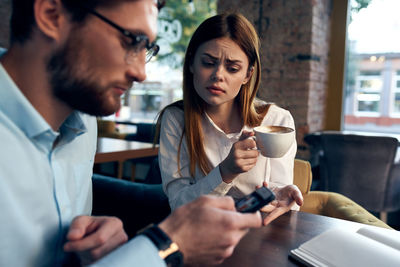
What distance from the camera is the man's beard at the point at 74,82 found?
2.48ft

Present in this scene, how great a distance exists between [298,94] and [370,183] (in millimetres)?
1136

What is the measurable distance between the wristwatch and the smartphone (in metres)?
0.18

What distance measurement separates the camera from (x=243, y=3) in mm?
3697

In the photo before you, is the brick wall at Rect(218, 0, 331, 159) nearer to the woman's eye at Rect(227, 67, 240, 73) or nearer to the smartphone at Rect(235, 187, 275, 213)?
the woman's eye at Rect(227, 67, 240, 73)

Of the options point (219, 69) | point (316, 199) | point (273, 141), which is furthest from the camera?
point (316, 199)

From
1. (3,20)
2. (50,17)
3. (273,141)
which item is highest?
(3,20)

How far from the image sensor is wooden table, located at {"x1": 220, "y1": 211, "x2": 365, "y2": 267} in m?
0.80

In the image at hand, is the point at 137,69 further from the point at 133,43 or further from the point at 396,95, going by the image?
the point at 396,95

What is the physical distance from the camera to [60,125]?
0.86 metres

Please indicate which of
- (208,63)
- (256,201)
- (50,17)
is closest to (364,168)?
(208,63)

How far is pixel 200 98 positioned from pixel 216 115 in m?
0.11

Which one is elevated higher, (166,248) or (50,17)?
(50,17)

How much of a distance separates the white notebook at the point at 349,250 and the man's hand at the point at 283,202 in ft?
0.76

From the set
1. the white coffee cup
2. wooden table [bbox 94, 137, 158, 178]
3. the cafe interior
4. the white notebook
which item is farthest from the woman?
the cafe interior
